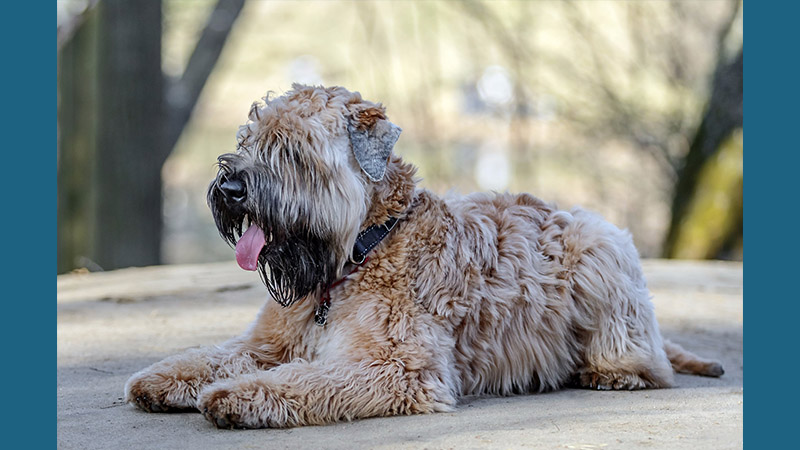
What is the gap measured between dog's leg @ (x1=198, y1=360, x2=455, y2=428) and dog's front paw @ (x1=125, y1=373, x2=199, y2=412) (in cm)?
34

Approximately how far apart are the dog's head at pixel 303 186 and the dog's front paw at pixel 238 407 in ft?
2.32

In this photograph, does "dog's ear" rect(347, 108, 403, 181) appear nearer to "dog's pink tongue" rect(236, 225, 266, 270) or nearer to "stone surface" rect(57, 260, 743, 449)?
"dog's pink tongue" rect(236, 225, 266, 270)

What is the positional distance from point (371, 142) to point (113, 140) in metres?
8.51

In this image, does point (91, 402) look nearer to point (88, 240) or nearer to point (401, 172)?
point (401, 172)

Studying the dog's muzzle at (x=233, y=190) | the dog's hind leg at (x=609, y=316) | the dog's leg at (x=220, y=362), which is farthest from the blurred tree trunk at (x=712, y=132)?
the dog's muzzle at (x=233, y=190)

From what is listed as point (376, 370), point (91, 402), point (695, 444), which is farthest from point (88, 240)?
point (695, 444)

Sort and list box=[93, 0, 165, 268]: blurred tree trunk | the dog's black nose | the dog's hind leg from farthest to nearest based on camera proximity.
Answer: box=[93, 0, 165, 268]: blurred tree trunk, the dog's hind leg, the dog's black nose

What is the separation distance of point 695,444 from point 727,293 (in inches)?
224

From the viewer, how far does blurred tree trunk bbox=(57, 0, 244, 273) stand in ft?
41.3

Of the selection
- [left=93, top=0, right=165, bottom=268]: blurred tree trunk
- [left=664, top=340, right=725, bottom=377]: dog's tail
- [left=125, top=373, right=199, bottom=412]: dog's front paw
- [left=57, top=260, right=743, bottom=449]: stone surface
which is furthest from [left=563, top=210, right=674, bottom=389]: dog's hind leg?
[left=93, top=0, right=165, bottom=268]: blurred tree trunk

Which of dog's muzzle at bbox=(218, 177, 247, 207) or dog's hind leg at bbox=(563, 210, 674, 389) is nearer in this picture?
dog's muzzle at bbox=(218, 177, 247, 207)

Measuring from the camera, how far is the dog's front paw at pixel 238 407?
4500 millimetres

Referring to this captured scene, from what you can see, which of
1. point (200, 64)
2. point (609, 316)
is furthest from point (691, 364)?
point (200, 64)

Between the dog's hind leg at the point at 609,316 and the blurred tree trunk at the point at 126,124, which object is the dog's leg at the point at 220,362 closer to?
the dog's hind leg at the point at 609,316
